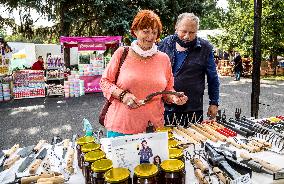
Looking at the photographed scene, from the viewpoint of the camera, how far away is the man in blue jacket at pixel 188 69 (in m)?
3.07

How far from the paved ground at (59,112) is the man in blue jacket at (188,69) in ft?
13.6

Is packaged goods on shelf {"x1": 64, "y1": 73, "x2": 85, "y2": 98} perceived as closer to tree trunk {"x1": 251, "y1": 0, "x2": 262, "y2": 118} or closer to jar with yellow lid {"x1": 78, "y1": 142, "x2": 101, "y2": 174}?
tree trunk {"x1": 251, "y1": 0, "x2": 262, "y2": 118}

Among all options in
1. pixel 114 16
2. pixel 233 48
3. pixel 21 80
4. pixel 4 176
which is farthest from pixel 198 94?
pixel 233 48

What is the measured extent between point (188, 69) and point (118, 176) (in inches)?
71.4

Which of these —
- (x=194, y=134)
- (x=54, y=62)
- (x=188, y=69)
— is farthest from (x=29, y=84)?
(x=194, y=134)

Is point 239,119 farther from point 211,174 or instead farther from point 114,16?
point 114,16

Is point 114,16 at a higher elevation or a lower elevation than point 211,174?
higher

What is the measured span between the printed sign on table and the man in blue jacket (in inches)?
48.3

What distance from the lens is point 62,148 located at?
2.48 m

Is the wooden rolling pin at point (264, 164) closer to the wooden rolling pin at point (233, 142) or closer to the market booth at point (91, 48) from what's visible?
the wooden rolling pin at point (233, 142)

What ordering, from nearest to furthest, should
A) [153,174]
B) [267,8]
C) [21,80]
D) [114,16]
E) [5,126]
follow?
[153,174], [5,126], [21,80], [114,16], [267,8]

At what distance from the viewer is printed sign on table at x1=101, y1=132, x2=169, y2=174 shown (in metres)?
1.68

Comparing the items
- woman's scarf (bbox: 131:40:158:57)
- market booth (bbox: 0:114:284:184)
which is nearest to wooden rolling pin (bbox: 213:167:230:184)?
market booth (bbox: 0:114:284:184)

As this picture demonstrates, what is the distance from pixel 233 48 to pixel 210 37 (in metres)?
1.90
